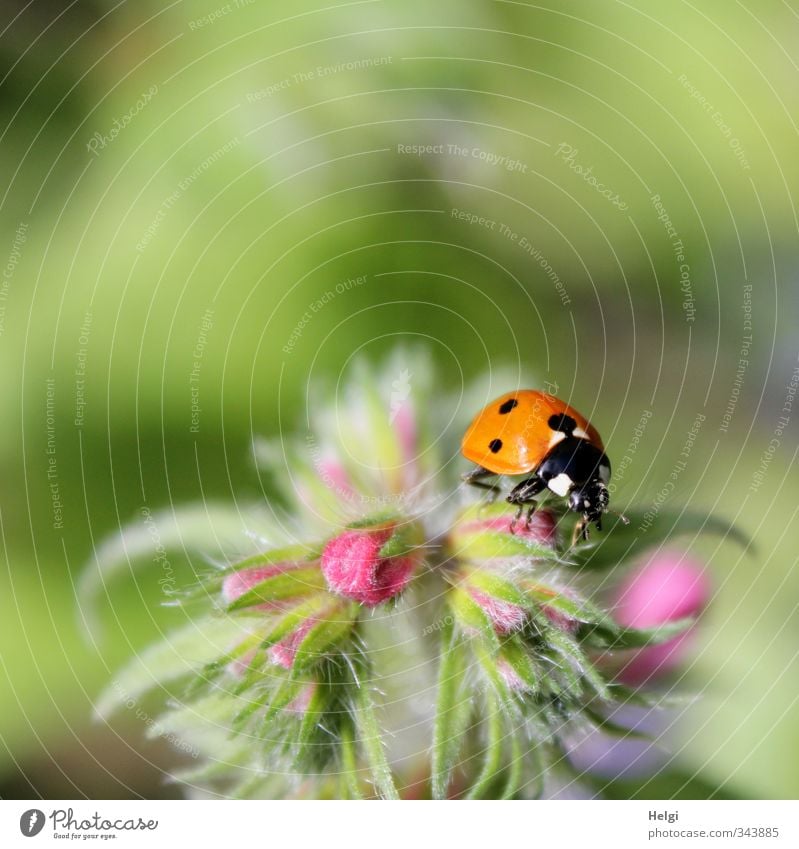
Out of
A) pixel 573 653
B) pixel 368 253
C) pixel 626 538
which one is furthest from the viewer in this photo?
pixel 368 253

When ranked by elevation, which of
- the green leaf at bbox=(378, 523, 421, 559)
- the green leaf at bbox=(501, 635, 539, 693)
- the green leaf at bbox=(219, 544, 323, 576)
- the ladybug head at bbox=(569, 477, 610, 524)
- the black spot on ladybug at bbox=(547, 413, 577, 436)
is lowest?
the green leaf at bbox=(501, 635, 539, 693)

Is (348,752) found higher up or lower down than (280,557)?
lower down

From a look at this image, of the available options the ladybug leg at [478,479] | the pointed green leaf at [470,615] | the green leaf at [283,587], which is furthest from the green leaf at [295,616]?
the ladybug leg at [478,479]

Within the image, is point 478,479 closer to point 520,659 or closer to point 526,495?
point 526,495

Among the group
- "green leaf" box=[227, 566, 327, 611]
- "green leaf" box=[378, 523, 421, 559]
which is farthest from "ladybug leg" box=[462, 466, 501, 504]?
"green leaf" box=[227, 566, 327, 611]

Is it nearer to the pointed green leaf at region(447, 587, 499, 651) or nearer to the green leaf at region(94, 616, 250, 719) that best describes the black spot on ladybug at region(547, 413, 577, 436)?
the pointed green leaf at region(447, 587, 499, 651)

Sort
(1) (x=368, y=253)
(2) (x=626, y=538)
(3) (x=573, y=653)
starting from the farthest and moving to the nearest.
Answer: (1) (x=368, y=253) < (2) (x=626, y=538) < (3) (x=573, y=653)

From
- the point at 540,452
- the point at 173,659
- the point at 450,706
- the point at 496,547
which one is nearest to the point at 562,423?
the point at 540,452
